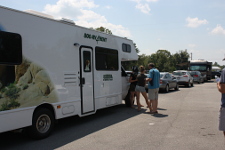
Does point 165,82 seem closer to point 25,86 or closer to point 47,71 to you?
point 47,71

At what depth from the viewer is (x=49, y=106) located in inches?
237

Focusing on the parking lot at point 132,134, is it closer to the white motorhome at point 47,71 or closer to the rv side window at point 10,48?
the white motorhome at point 47,71

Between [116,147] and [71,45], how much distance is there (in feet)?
10.7

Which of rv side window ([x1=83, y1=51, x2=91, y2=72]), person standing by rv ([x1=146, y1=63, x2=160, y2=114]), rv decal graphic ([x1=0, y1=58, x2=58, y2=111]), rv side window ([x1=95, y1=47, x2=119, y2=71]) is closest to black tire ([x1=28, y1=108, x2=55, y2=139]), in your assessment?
rv decal graphic ([x1=0, y1=58, x2=58, y2=111])

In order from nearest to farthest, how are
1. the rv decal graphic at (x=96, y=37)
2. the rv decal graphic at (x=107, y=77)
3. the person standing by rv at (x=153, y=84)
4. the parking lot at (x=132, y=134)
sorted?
the parking lot at (x=132, y=134)
the rv decal graphic at (x=96, y=37)
the rv decal graphic at (x=107, y=77)
the person standing by rv at (x=153, y=84)

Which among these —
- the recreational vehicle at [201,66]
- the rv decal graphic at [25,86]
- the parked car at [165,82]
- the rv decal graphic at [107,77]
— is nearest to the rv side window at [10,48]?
the rv decal graphic at [25,86]

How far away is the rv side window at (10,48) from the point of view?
4.86 m

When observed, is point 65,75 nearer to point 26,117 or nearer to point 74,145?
point 26,117

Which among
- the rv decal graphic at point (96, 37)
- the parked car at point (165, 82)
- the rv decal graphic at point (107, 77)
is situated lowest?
the parked car at point (165, 82)

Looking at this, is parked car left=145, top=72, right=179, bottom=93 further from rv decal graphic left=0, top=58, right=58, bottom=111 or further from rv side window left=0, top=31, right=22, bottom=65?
rv side window left=0, top=31, right=22, bottom=65

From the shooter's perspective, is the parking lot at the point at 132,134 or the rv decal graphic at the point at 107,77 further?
the rv decal graphic at the point at 107,77

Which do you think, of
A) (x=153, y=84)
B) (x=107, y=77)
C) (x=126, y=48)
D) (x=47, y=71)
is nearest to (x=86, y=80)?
(x=107, y=77)

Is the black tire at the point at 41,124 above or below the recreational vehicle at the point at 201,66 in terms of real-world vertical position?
below

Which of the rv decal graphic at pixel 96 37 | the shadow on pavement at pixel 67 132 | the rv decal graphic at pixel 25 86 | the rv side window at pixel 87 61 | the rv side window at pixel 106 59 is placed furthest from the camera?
the rv side window at pixel 106 59
